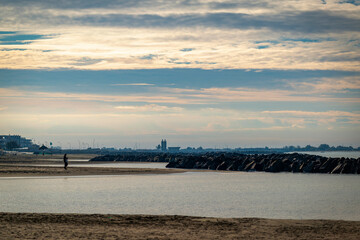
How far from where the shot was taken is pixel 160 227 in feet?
50.5

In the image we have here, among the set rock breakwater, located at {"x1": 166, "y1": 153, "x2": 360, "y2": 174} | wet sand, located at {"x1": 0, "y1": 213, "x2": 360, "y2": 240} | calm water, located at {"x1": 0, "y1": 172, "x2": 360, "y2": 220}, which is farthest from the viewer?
rock breakwater, located at {"x1": 166, "y1": 153, "x2": 360, "y2": 174}

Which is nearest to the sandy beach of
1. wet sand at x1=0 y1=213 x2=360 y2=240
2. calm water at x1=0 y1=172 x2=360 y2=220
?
wet sand at x1=0 y1=213 x2=360 y2=240

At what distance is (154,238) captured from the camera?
13.5 m

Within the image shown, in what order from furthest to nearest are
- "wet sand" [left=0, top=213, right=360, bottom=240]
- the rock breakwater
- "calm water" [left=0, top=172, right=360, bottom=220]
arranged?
1. the rock breakwater
2. "calm water" [left=0, top=172, right=360, bottom=220]
3. "wet sand" [left=0, top=213, right=360, bottom=240]

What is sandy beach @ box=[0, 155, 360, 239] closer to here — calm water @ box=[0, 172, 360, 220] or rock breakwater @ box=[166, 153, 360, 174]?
calm water @ box=[0, 172, 360, 220]

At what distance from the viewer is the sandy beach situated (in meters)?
13.8

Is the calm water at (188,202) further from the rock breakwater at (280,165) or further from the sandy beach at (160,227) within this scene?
the rock breakwater at (280,165)

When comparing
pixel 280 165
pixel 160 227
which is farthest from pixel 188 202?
pixel 280 165

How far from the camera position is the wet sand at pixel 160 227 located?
1381 cm

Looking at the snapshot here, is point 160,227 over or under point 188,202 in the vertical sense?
over

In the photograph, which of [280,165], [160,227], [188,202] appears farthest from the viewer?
[280,165]

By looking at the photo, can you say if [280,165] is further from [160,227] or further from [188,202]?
[160,227]

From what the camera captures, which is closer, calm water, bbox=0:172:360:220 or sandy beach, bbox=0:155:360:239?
sandy beach, bbox=0:155:360:239

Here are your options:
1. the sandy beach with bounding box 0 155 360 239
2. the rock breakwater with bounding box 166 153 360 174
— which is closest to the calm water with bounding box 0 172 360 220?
the sandy beach with bounding box 0 155 360 239
